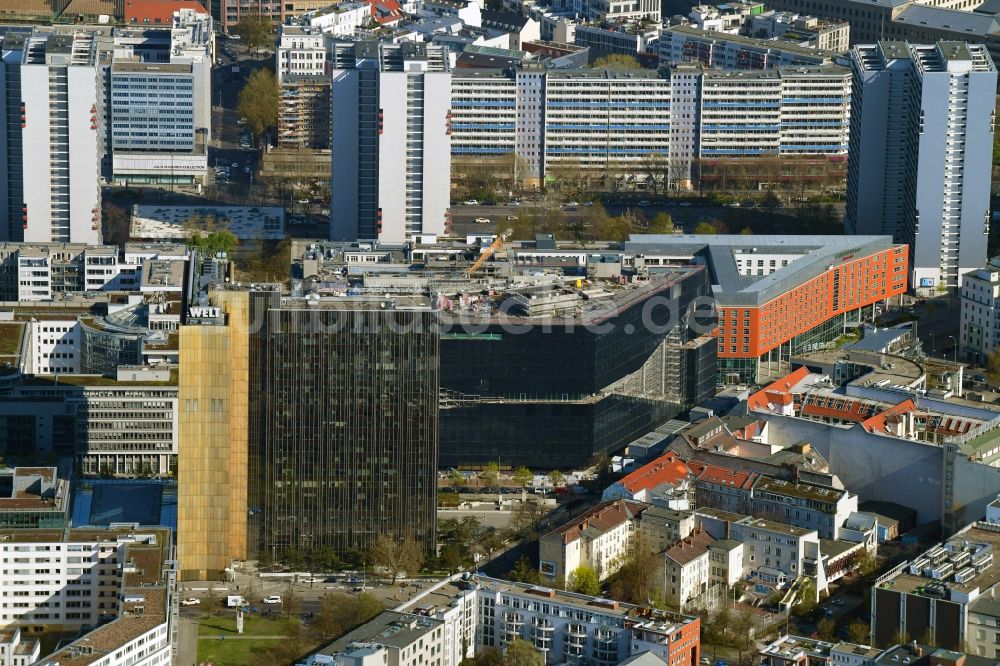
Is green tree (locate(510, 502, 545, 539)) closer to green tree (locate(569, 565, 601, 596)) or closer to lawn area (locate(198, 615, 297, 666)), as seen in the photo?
green tree (locate(569, 565, 601, 596))

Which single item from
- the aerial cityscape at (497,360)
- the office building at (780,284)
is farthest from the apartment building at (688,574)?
the office building at (780,284)

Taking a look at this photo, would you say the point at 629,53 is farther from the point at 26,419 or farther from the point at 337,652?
the point at 337,652

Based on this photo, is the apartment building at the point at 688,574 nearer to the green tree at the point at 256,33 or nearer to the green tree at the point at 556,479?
the green tree at the point at 556,479

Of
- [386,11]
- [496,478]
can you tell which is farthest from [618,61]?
[496,478]

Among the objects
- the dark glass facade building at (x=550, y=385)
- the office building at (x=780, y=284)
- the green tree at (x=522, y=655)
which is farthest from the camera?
the office building at (x=780, y=284)

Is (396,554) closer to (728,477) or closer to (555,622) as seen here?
(555,622)

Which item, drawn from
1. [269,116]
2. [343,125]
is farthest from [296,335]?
[269,116]
